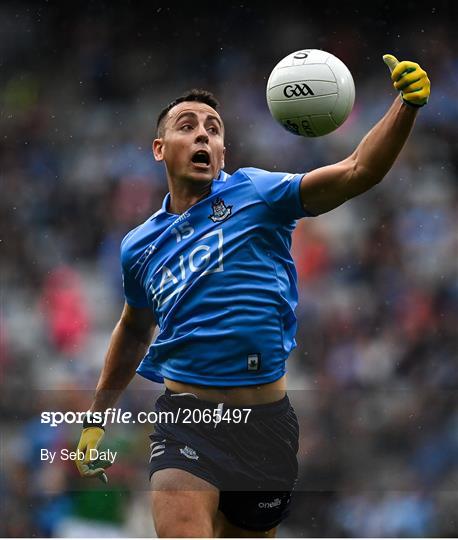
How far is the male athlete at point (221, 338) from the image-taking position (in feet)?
13.7

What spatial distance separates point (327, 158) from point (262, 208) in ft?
20.8

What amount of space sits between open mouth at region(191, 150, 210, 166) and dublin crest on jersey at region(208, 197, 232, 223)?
8.0 inches

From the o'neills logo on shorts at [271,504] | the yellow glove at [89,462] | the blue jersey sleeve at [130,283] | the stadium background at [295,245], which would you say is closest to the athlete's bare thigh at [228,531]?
the o'neills logo on shorts at [271,504]

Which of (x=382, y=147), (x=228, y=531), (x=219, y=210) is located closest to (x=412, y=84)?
(x=382, y=147)

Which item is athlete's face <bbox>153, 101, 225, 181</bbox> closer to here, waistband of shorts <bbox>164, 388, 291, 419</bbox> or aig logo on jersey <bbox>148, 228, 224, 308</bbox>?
aig logo on jersey <bbox>148, 228, 224, 308</bbox>

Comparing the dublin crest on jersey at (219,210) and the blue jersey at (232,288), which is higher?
the dublin crest on jersey at (219,210)

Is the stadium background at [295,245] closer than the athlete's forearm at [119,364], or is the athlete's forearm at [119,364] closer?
the athlete's forearm at [119,364]

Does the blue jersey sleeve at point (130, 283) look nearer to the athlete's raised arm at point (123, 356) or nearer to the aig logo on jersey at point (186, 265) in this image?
the athlete's raised arm at point (123, 356)

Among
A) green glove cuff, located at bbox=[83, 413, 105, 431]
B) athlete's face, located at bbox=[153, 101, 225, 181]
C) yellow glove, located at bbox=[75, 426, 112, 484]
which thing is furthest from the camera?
green glove cuff, located at bbox=[83, 413, 105, 431]

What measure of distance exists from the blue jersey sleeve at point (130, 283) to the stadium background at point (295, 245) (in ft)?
7.87

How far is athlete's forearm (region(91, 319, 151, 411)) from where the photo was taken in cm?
489

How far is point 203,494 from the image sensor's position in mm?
4109

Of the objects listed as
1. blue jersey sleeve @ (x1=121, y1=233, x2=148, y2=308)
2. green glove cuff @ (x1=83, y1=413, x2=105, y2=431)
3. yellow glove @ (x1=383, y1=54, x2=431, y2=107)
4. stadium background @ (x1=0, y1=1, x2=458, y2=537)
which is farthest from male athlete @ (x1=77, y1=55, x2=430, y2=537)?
stadium background @ (x1=0, y1=1, x2=458, y2=537)

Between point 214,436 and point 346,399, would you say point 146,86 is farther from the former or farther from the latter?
point 214,436
